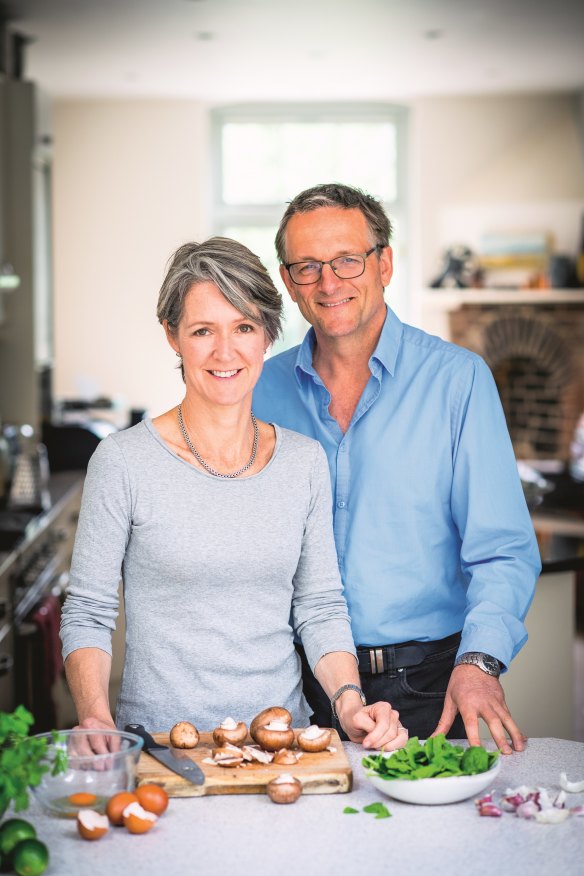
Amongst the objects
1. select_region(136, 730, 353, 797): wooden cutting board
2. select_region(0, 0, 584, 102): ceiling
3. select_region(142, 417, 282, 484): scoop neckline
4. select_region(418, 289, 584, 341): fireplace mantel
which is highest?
select_region(0, 0, 584, 102): ceiling

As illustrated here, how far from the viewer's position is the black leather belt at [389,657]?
6.75 feet

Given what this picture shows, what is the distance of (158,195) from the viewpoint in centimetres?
880

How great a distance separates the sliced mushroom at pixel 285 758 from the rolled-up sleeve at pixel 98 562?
370mm

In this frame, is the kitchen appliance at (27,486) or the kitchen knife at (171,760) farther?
the kitchen appliance at (27,486)

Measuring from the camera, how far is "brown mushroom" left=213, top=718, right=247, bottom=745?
1.53 metres

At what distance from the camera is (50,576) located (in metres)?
4.26

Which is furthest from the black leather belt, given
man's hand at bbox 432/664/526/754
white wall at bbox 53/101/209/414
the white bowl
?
white wall at bbox 53/101/209/414

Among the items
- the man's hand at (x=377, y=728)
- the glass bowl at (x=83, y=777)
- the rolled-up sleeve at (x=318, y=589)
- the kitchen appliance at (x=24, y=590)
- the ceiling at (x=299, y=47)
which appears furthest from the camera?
the ceiling at (x=299, y=47)

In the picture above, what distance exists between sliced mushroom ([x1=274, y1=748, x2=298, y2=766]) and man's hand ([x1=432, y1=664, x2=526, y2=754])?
0.82ft

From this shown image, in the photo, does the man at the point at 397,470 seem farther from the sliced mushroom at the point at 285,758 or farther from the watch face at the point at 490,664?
the sliced mushroom at the point at 285,758

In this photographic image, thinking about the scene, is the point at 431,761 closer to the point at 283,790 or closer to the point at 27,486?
the point at 283,790

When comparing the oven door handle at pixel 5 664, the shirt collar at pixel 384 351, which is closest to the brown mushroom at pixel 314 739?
the shirt collar at pixel 384 351

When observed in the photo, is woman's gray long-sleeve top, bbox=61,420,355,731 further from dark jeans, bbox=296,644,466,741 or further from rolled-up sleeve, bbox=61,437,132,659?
dark jeans, bbox=296,644,466,741

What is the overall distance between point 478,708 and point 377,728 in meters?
0.18
